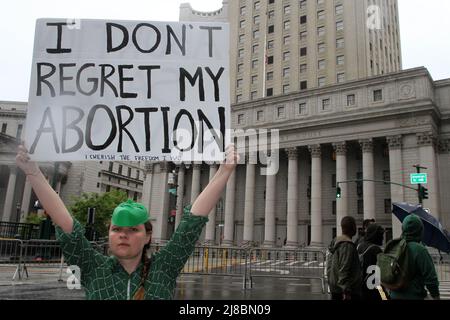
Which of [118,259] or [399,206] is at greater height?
[399,206]

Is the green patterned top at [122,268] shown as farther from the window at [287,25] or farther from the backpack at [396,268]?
the window at [287,25]

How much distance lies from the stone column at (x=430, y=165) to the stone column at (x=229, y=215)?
2464 centimetres

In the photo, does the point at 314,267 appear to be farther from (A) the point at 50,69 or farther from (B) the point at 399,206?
(A) the point at 50,69

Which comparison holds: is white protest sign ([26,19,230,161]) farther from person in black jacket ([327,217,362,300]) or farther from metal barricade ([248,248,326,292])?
metal barricade ([248,248,326,292])

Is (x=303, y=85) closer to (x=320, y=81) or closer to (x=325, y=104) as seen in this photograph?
(x=320, y=81)

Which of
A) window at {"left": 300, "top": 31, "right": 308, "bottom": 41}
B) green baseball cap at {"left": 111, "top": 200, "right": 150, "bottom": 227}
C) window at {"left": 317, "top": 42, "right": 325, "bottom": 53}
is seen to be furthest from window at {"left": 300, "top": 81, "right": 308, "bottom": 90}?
green baseball cap at {"left": 111, "top": 200, "right": 150, "bottom": 227}

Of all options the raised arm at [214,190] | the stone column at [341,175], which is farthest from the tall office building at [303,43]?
the raised arm at [214,190]

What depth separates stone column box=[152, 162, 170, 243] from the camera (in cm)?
6194

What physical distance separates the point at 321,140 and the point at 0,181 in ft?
180

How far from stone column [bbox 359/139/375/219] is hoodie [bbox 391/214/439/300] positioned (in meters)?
39.9

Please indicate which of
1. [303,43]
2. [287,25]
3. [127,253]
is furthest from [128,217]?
[287,25]

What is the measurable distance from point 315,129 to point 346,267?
45613 mm

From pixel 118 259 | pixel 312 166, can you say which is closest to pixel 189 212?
pixel 118 259

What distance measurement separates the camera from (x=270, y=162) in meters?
53.5
